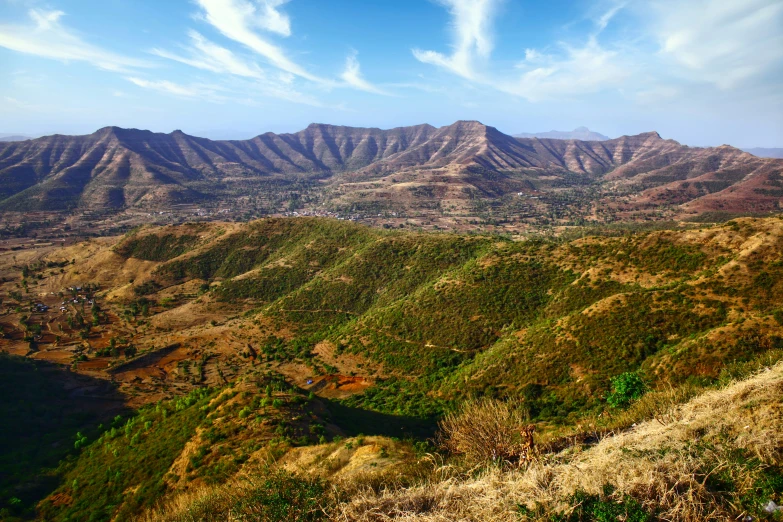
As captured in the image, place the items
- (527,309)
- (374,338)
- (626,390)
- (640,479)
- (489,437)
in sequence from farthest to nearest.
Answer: (374,338), (527,309), (626,390), (489,437), (640,479)

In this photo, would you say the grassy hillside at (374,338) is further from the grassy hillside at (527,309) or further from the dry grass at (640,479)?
the dry grass at (640,479)

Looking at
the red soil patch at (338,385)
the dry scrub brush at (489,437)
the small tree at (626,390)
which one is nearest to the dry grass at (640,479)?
the dry scrub brush at (489,437)

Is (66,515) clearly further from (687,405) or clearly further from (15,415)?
(687,405)

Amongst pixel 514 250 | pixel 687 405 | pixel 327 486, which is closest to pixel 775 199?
pixel 514 250

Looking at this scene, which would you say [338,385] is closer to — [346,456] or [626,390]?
[346,456]

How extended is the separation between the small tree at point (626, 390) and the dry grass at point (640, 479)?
33.7 feet

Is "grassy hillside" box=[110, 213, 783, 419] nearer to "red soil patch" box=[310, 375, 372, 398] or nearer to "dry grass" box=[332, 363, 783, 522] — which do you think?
"red soil patch" box=[310, 375, 372, 398]

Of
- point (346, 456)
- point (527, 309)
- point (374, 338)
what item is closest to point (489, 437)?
point (346, 456)

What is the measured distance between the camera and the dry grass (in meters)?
7.37

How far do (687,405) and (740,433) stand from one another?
3148 mm

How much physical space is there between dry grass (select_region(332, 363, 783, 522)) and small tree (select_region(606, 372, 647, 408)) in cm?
1027

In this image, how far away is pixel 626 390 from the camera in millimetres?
20078

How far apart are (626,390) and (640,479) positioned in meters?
14.8

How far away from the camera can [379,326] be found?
43.9m
